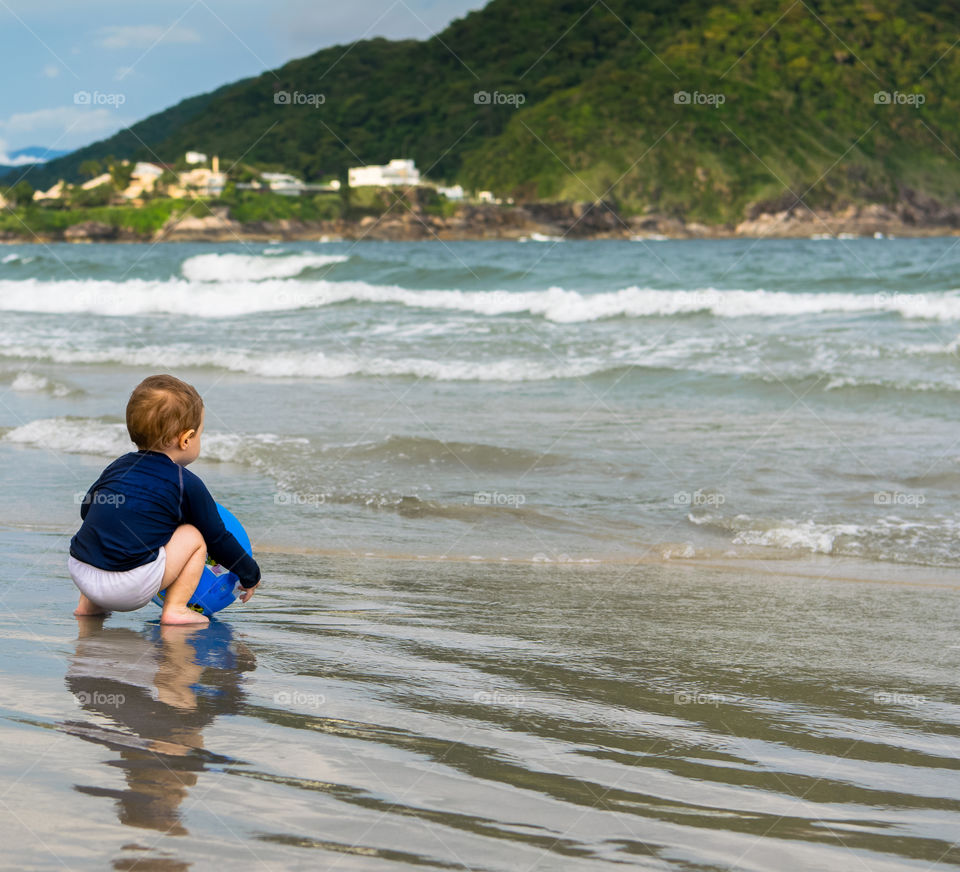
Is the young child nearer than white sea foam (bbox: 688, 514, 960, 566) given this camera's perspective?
Yes

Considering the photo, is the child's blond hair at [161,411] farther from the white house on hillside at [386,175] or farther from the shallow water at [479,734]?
the white house on hillside at [386,175]

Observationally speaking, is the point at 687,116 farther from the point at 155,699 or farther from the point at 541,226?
the point at 155,699

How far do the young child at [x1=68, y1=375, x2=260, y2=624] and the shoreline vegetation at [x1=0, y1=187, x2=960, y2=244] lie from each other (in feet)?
307

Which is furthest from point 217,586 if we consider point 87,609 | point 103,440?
point 103,440

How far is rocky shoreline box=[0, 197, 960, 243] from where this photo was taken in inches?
3807

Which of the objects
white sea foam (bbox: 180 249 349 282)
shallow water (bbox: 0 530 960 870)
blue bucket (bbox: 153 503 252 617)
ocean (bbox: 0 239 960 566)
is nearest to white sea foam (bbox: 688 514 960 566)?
ocean (bbox: 0 239 960 566)

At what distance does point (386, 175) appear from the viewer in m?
107

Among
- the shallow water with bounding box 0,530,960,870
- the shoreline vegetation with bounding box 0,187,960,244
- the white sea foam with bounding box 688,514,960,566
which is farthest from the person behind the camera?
the shoreline vegetation with bounding box 0,187,960,244

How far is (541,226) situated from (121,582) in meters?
97.0

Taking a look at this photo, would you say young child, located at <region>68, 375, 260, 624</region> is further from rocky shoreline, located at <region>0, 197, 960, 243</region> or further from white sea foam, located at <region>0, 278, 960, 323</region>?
rocky shoreline, located at <region>0, 197, 960, 243</region>

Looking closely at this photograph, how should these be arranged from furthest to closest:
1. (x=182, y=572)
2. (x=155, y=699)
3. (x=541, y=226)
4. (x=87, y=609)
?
1. (x=541, y=226)
2. (x=87, y=609)
3. (x=182, y=572)
4. (x=155, y=699)

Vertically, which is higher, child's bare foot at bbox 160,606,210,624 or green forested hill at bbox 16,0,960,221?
green forested hill at bbox 16,0,960,221

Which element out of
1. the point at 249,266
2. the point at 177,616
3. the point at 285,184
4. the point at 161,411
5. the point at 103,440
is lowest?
the point at 177,616

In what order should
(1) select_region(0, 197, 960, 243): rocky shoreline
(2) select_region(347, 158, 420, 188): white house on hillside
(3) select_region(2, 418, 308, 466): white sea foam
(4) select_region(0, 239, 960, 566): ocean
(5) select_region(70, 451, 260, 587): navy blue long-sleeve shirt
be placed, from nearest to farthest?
(5) select_region(70, 451, 260, 587): navy blue long-sleeve shirt
(4) select_region(0, 239, 960, 566): ocean
(3) select_region(2, 418, 308, 466): white sea foam
(1) select_region(0, 197, 960, 243): rocky shoreline
(2) select_region(347, 158, 420, 188): white house on hillside
